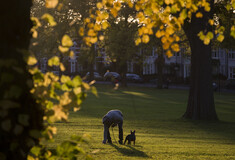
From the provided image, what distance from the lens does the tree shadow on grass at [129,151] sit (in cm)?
1222

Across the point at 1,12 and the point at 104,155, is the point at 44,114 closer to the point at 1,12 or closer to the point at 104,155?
the point at 1,12

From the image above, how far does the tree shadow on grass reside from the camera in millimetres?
12223

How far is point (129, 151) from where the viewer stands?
1292 cm

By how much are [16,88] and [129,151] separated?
29.9 feet

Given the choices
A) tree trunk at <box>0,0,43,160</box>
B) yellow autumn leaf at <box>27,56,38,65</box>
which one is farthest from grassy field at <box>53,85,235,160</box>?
yellow autumn leaf at <box>27,56,38,65</box>

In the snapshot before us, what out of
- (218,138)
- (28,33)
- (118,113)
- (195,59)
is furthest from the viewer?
(195,59)

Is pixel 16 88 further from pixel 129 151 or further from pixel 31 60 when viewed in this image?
pixel 129 151

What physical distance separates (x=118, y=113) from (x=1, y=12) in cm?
978

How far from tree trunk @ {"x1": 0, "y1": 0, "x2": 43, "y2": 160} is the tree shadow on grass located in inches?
307

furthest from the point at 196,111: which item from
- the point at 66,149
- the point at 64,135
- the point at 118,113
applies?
the point at 66,149

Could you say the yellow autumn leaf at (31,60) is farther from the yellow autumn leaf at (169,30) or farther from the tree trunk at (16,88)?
the yellow autumn leaf at (169,30)

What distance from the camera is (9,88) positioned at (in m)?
4.18

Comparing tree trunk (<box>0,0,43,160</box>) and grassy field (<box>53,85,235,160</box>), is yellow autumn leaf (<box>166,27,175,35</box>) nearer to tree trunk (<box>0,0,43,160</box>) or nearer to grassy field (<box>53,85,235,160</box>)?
grassy field (<box>53,85,235,160</box>)

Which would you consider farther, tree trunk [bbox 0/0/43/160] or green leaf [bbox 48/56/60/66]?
green leaf [bbox 48/56/60/66]
